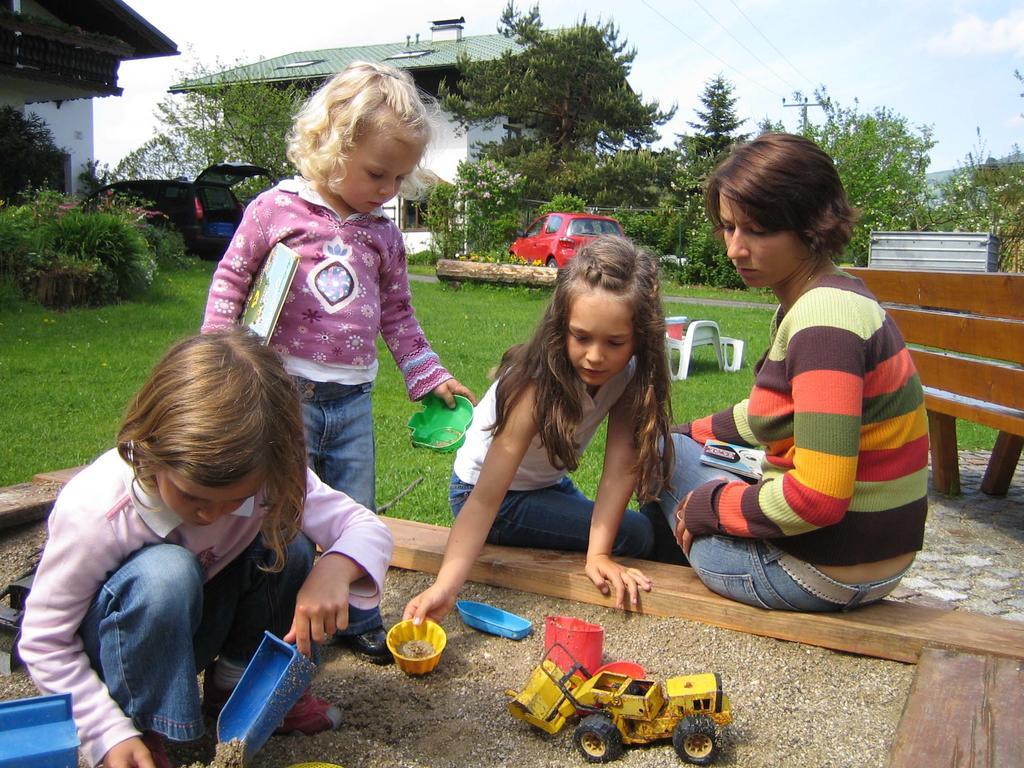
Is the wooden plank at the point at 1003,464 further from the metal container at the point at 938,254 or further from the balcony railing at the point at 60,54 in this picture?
the balcony railing at the point at 60,54

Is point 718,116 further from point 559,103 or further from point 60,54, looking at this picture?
point 60,54

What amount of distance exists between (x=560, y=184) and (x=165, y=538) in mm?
24614

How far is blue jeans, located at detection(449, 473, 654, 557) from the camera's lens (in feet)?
8.23

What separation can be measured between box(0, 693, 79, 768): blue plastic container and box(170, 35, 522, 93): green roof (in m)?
25.9

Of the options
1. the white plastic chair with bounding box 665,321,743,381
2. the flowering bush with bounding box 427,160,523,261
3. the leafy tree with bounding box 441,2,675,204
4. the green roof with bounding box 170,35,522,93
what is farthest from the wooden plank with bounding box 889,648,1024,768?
the green roof with bounding box 170,35,522,93

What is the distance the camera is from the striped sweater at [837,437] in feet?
5.89

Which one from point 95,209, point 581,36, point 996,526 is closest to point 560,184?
point 581,36

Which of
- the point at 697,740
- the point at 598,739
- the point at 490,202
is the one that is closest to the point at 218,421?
the point at 598,739

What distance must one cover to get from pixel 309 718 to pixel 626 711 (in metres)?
0.59

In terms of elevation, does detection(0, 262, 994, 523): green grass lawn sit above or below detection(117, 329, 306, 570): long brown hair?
below

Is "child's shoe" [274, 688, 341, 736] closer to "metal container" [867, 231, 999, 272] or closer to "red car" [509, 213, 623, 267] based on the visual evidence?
"metal container" [867, 231, 999, 272]

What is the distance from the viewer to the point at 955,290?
3.53 metres

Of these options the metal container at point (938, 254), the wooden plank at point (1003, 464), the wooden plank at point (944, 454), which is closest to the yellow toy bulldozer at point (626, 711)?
the wooden plank at point (944, 454)

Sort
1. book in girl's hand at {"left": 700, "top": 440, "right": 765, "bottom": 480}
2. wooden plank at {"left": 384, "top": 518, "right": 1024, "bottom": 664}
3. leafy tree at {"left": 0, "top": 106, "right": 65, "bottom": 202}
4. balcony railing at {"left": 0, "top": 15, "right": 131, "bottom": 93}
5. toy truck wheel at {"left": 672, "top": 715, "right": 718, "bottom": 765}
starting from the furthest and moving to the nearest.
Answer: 1. leafy tree at {"left": 0, "top": 106, "right": 65, "bottom": 202}
2. balcony railing at {"left": 0, "top": 15, "right": 131, "bottom": 93}
3. book in girl's hand at {"left": 700, "top": 440, "right": 765, "bottom": 480}
4. wooden plank at {"left": 384, "top": 518, "right": 1024, "bottom": 664}
5. toy truck wheel at {"left": 672, "top": 715, "right": 718, "bottom": 765}
